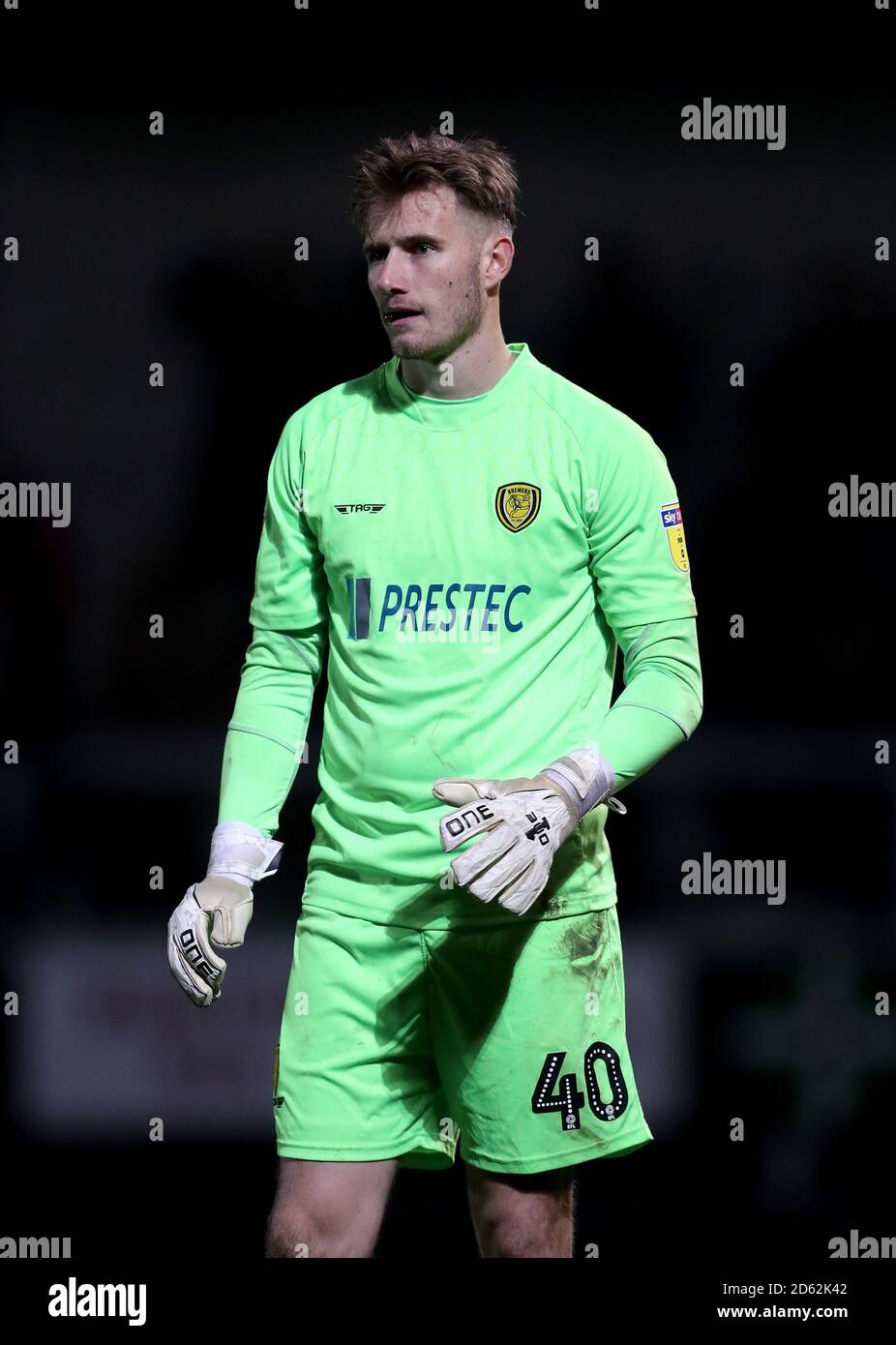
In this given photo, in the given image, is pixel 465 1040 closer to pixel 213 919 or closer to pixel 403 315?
pixel 213 919

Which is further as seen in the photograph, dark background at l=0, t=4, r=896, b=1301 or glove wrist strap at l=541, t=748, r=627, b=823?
dark background at l=0, t=4, r=896, b=1301

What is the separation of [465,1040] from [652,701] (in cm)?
53

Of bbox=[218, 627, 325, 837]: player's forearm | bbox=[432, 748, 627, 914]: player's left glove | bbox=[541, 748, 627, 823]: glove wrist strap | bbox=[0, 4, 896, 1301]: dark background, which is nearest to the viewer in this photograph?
bbox=[432, 748, 627, 914]: player's left glove

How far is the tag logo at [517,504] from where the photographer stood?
8.51 ft

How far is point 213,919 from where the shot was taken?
255cm

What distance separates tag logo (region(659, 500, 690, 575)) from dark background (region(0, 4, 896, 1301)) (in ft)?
3.29

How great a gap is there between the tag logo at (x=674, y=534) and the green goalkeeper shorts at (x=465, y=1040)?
51 cm

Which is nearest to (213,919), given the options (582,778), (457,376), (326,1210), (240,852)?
(240,852)

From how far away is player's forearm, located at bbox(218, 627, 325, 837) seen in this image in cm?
266

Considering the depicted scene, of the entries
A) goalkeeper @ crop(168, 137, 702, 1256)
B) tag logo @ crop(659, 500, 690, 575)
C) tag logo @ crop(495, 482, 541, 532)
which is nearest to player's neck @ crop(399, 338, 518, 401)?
Result: goalkeeper @ crop(168, 137, 702, 1256)

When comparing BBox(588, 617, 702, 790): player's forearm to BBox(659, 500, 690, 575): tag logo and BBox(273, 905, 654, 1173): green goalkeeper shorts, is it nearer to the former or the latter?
BBox(659, 500, 690, 575): tag logo

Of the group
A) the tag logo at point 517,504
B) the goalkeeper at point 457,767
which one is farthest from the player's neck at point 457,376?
the tag logo at point 517,504

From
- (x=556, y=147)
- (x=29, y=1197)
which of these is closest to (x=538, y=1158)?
(x=29, y=1197)

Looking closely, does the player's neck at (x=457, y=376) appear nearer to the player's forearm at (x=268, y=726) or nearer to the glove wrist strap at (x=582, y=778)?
the player's forearm at (x=268, y=726)
